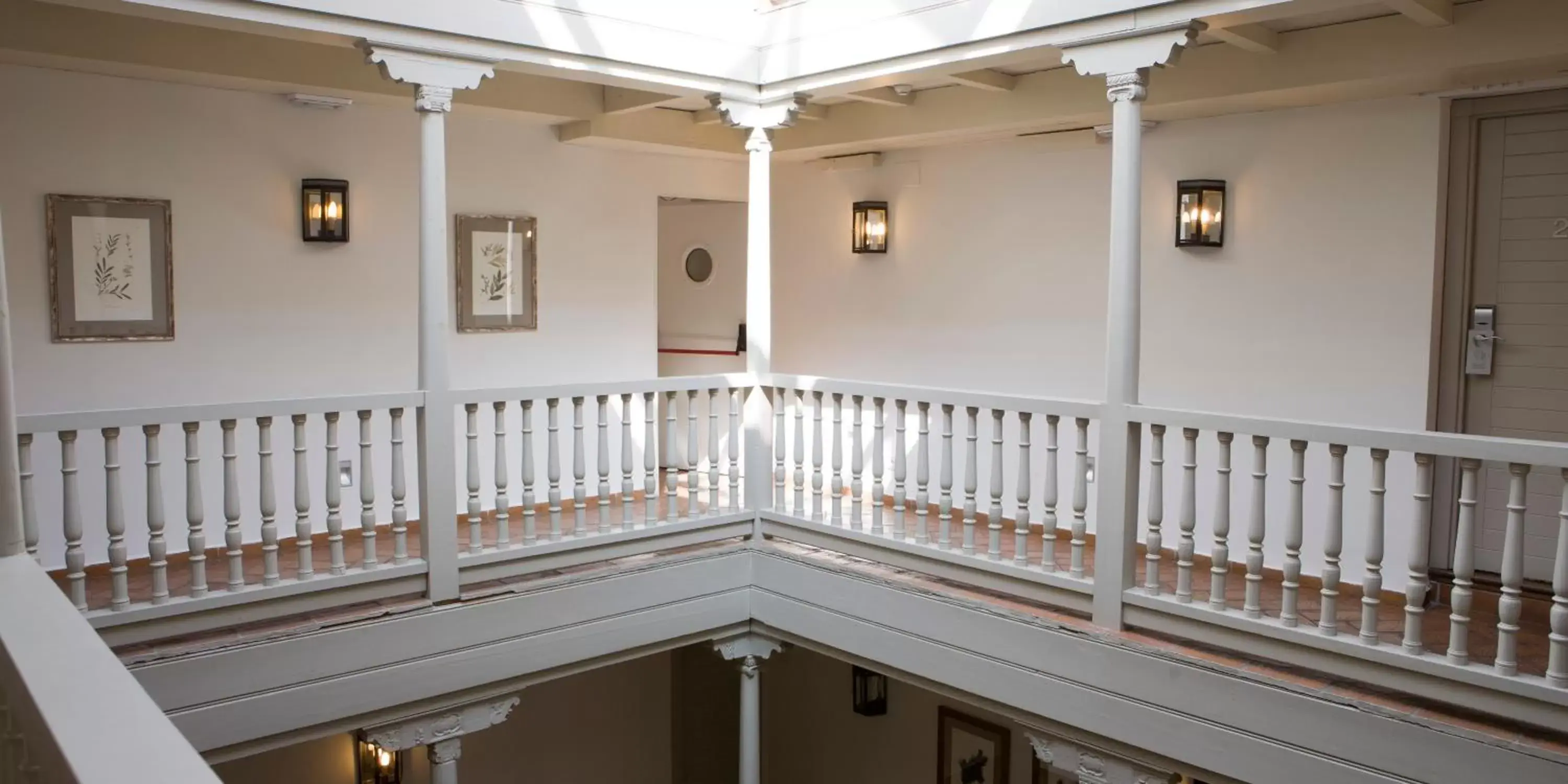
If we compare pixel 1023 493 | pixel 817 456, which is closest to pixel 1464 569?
pixel 1023 493

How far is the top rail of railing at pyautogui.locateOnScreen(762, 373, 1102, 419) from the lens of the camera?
5.29 meters

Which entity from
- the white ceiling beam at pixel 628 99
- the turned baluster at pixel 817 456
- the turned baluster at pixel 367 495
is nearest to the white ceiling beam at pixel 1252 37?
the turned baluster at pixel 817 456

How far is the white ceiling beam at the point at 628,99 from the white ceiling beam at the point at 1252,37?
308 cm

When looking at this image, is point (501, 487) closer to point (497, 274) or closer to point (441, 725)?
point (441, 725)

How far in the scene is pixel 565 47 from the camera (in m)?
5.80

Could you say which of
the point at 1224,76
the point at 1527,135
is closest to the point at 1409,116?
the point at 1527,135

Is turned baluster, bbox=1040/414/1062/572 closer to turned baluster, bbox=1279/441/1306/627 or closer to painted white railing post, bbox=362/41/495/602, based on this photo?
turned baluster, bbox=1279/441/1306/627

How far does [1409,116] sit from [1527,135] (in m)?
0.53

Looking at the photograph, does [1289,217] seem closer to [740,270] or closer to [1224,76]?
[1224,76]

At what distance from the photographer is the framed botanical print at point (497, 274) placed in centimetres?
775

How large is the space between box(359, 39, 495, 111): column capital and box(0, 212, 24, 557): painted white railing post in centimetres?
265

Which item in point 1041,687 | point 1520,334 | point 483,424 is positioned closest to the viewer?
point 1041,687

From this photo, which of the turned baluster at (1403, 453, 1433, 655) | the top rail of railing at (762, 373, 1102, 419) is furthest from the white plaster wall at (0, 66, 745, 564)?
the turned baluster at (1403, 453, 1433, 655)

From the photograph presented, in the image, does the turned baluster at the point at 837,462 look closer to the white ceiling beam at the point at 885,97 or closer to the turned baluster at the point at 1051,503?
the turned baluster at the point at 1051,503
